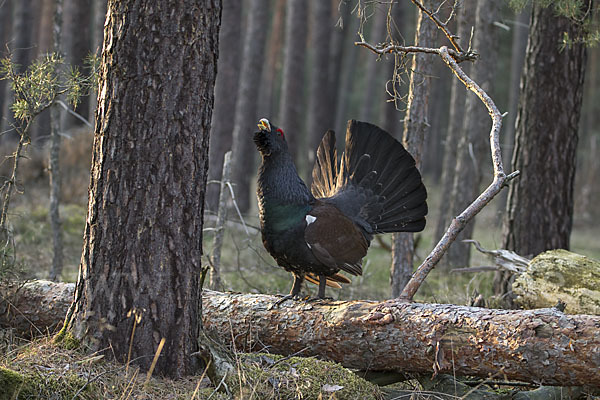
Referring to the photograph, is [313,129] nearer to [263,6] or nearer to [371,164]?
[263,6]

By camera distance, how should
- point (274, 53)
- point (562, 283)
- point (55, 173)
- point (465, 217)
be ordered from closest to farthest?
point (465, 217), point (562, 283), point (55, 173), point (274, 53)

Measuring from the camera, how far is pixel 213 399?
342 centimetres

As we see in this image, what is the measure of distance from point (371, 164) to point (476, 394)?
8.43ft

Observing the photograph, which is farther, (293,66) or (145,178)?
(293,66)

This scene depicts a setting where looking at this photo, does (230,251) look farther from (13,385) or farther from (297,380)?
(13,385)

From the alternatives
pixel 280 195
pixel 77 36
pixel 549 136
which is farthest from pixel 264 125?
pixel 77 36

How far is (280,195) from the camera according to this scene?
504cm

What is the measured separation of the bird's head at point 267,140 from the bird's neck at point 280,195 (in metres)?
0.05

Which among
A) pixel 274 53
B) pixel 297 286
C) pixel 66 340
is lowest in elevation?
pixel 66 340

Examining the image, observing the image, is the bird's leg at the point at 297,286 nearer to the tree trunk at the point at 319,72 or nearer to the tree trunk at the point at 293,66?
the tree trunk at the point at 293,66

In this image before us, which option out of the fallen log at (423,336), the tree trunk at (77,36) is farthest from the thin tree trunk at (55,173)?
the tree trunk at (77,36)

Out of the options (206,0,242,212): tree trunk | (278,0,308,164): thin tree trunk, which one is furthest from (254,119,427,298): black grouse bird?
(278,0,308,164): thin tree trunk

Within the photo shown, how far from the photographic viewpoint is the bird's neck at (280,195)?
4.99 meters

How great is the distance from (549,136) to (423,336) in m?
3.57
